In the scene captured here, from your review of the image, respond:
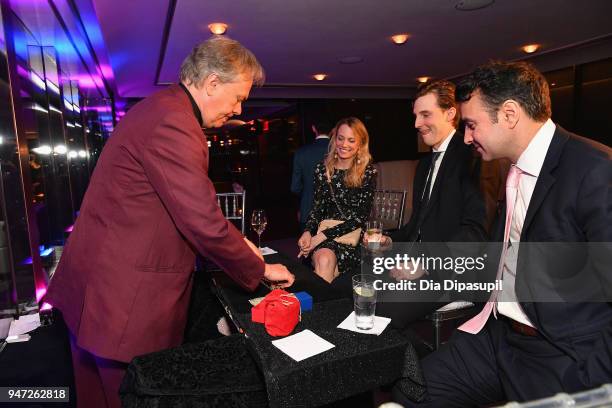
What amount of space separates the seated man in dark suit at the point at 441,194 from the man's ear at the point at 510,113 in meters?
0.76

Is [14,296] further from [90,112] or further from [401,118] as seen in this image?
[401,118]

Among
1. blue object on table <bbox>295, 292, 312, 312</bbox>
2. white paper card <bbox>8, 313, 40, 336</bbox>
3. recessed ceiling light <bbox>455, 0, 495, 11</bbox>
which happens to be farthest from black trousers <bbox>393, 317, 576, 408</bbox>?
recessed ceiling light <bbox>455, 0, 495, 11</bbox>

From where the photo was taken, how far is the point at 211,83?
1.50 meters

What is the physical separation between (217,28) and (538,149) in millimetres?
4225

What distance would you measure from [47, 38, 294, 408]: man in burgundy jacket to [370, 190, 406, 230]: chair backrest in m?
1.78

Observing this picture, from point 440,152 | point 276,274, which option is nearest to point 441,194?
point 440,152

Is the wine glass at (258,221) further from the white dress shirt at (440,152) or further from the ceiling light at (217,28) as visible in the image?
the ceiling light at (217,28)

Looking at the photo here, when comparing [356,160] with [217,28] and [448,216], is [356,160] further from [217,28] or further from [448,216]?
[217,28]

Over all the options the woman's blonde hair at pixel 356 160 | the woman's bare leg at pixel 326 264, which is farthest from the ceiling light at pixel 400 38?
the woman's bare leg at pixel 326 264

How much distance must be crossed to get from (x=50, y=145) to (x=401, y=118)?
29.9ft

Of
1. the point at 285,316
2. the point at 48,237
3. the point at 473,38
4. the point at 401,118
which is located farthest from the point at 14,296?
the point at 401,118

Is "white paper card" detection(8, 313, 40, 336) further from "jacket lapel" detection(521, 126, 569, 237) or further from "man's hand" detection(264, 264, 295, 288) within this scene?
"jacket lapel" detection(521, 126, 569, 237)

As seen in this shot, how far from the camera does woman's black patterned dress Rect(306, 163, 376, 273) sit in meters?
2.86

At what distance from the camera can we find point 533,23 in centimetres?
529
